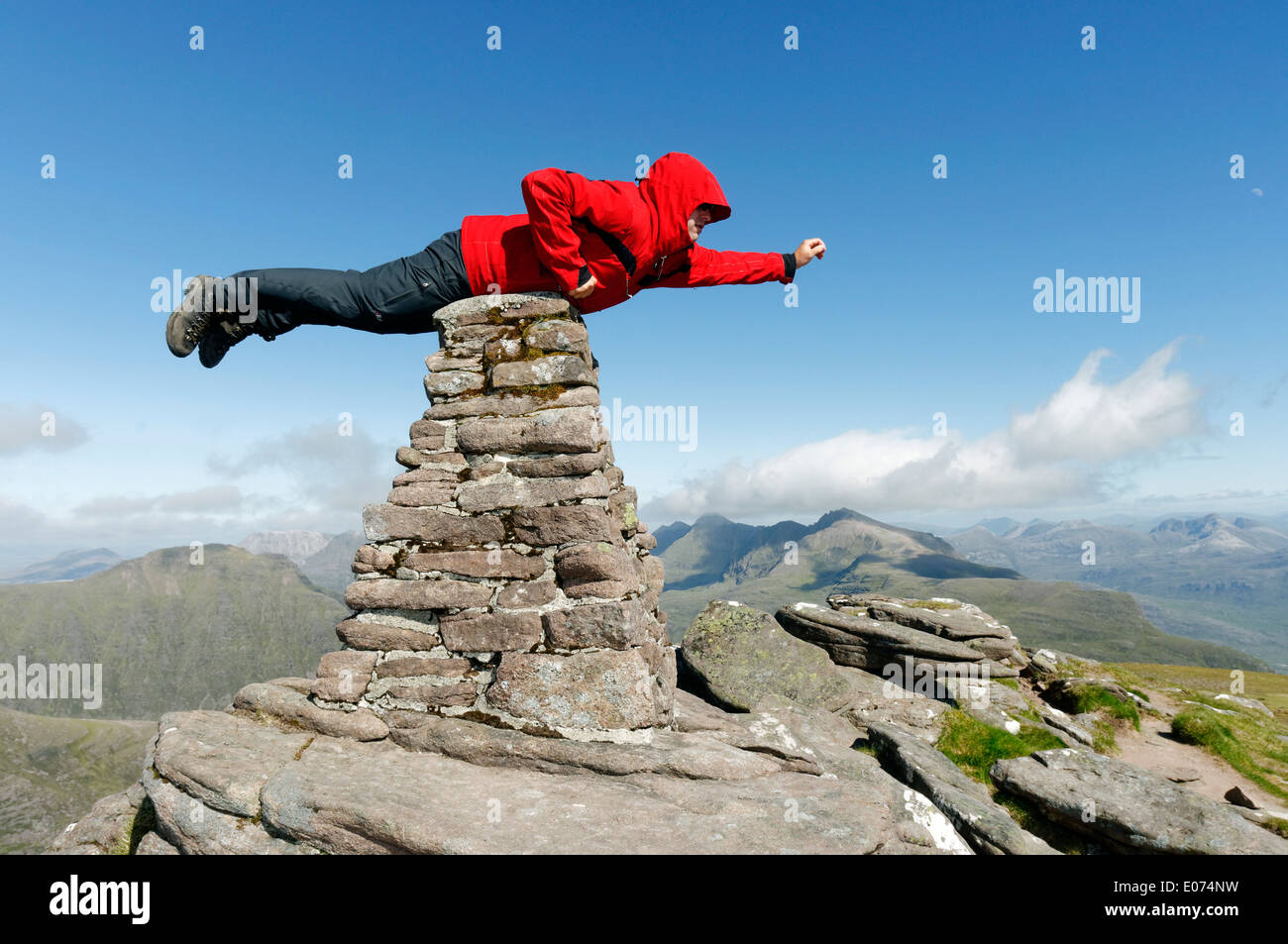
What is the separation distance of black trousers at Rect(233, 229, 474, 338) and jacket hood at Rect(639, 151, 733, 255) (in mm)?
2609

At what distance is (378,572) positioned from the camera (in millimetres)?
7562

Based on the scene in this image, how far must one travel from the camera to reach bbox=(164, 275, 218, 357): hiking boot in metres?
7.55

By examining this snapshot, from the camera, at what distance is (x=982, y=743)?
1411 cm

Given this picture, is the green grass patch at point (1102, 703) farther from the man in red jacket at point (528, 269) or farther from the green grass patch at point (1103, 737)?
the man in red jacket at point (528, 269)

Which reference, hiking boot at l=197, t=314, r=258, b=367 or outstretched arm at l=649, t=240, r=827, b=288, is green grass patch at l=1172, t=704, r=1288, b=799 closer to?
outstretched arm at l=649, t=240, r=827, b=288

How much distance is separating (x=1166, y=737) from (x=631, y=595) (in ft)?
62.2

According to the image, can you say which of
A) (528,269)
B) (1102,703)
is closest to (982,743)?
(1102,703)

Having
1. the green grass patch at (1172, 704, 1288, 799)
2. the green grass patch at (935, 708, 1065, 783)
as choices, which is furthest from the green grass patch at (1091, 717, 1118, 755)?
the green grass patch at (935, 708, 1065, 783)

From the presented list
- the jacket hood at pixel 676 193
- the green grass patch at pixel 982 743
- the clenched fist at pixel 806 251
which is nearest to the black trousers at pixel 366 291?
the jacket hood at pixel 676 193

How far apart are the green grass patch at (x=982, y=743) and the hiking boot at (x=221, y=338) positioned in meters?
15.1
